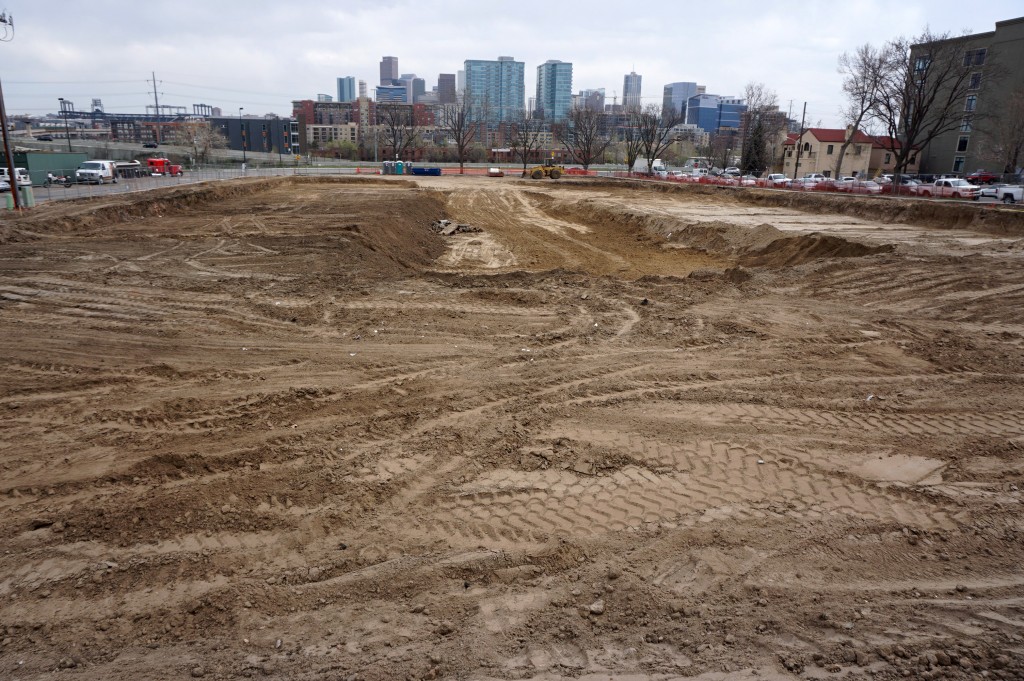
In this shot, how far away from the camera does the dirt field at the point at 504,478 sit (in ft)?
14.5

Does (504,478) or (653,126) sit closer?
(504,478)

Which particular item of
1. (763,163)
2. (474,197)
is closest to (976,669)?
(474,197)

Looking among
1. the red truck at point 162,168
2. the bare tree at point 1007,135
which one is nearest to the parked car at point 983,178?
the bare tree at point 1007,135

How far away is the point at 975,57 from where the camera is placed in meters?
62.7

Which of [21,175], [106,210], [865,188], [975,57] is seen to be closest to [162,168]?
[21,175]

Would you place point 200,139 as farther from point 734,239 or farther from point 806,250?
point 806,250

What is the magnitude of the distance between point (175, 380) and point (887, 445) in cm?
956

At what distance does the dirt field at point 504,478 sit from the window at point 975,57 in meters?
63.7

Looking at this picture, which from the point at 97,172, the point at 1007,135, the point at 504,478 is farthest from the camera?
the point at 1007,135

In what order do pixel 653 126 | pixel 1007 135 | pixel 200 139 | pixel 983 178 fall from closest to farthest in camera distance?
pixel 1007 135
pixel 983 178
pixel 653 126
pixel 200 139

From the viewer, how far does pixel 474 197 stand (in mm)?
44781

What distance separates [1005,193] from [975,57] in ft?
134

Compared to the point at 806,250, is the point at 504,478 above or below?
below

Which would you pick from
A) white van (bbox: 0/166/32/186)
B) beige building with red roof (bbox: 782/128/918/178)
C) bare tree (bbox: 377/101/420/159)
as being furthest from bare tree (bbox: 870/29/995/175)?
bare tree (bbox: 377/101/420/159)
